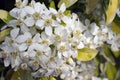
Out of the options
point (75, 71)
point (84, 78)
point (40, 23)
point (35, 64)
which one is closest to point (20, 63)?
point (35, 64)

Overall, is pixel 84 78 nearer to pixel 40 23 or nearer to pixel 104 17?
pixel 104 17

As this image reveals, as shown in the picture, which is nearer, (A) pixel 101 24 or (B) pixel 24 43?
(B) pixel 24 43

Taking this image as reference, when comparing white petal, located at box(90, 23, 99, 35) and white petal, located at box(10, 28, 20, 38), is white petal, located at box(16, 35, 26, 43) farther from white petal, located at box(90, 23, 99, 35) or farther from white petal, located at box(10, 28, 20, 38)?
white petal, located at box(90, 23, 99, 35)

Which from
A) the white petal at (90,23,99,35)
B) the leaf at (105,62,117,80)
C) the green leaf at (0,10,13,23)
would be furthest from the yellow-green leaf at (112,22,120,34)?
the green leaf at (0,10,13,23)

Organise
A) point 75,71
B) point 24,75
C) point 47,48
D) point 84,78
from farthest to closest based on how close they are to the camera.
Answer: point 84,78
point 75,71
point 24,75
point 47,48

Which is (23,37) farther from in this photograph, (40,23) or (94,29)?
(94,29)

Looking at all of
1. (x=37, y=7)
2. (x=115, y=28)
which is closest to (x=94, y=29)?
(x=115, y=28)

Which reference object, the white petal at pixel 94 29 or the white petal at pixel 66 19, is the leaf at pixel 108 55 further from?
the white petal at pixel 66 19
